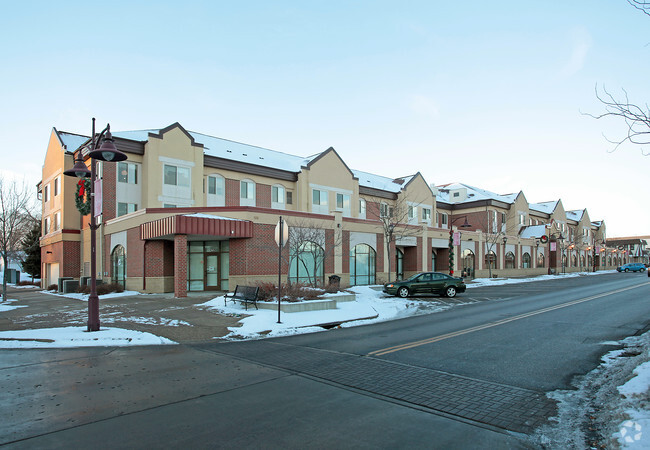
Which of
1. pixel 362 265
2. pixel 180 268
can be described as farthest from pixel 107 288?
pixel 362 265

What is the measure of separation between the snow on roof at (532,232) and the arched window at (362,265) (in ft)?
119

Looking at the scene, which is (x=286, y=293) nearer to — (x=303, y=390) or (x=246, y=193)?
(x=303, y=390)

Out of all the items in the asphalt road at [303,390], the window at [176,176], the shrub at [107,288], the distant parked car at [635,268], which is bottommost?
the distant parked car at [635,268]

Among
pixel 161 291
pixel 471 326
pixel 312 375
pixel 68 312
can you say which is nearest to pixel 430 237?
pixel 161 291

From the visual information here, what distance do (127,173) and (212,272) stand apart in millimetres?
10985

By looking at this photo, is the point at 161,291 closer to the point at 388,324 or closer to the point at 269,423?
the point at 388,324

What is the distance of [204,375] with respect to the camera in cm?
779

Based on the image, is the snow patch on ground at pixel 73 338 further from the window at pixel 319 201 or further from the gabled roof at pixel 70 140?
the gabled roof at pixel 70 140

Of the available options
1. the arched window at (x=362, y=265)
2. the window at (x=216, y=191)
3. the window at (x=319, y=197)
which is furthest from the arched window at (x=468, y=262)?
the window at (x=216, y=191)

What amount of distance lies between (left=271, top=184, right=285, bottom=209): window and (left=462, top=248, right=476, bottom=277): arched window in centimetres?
2165

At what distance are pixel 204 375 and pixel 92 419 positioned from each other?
8.00 feet

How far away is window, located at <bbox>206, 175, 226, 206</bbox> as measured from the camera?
33.9m

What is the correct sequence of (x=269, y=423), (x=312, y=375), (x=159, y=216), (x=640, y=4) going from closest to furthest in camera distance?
(x=269, y=423) < (x=640, y=4) < (x=312, y=375) < (x=159, y=216)

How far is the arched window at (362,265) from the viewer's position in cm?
Answer: 3228
